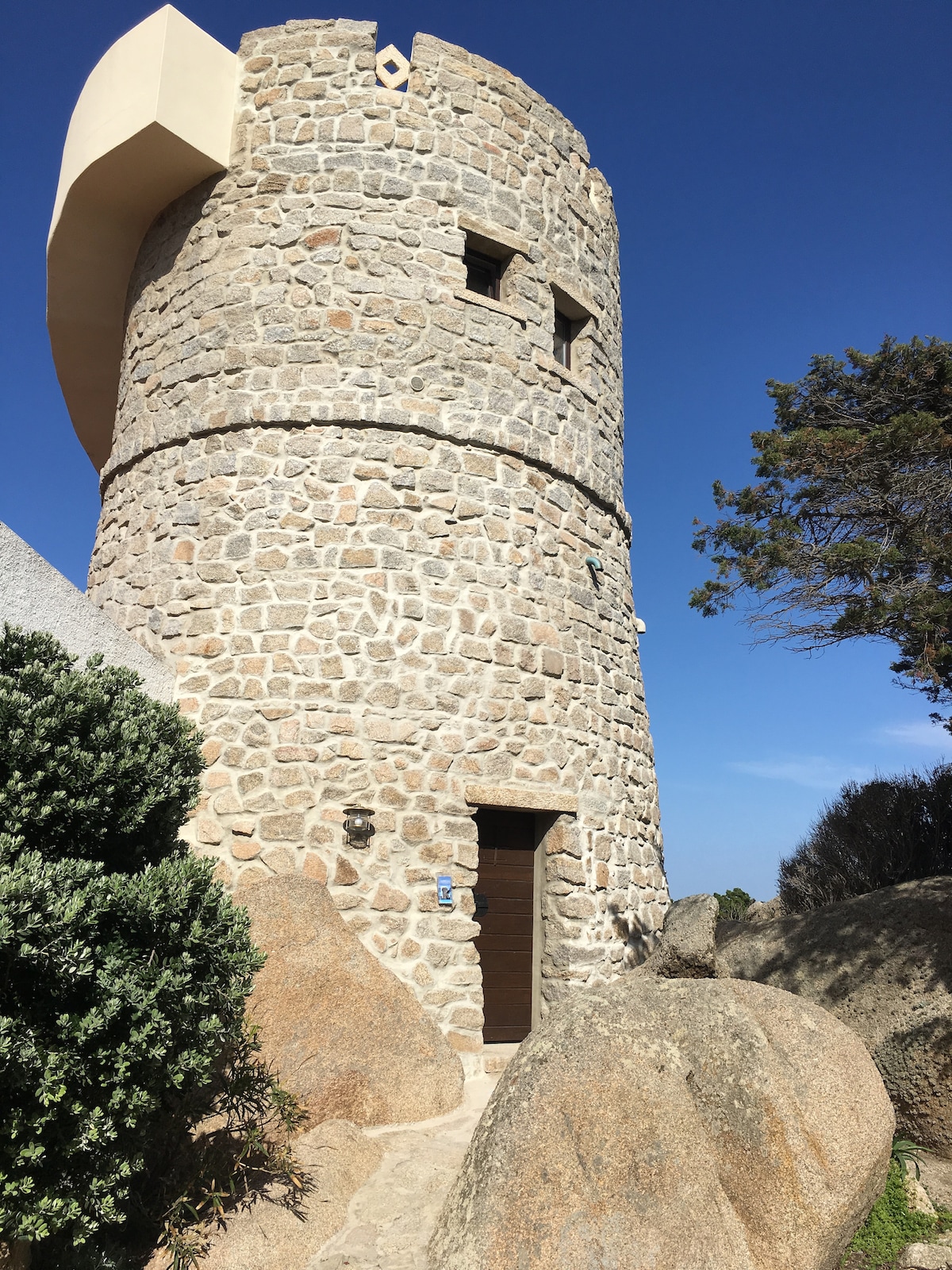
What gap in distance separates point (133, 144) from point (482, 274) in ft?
11.4

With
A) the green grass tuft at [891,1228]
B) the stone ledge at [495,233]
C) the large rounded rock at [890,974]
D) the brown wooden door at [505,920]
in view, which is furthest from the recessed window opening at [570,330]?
the green grass tuft at [891,1228]

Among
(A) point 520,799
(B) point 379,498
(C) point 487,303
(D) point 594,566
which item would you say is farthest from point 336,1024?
(C) point 487,303

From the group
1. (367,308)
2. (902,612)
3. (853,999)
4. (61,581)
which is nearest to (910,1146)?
(853,999)

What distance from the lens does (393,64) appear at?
8969 millimetres

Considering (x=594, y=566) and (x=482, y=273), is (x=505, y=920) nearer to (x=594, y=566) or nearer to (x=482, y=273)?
(x=594, y=566)

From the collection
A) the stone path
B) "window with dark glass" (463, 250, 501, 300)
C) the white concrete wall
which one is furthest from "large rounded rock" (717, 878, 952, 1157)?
"window with dark glass" (463, 250, 501, 300)

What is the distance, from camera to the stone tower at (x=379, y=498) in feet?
24.9

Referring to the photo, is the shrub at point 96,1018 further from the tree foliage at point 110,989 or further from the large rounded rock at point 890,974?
the large rounded rock at point 890,974

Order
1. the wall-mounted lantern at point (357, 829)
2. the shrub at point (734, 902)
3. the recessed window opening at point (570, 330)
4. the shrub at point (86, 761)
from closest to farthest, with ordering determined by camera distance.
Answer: the shrub at point (86, 761) < the wall-mounted lantern at point (357, 829) < the recessed window opening at point (570, 330) < the shrub at point (734, 902)

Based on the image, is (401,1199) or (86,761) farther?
(401,1199)

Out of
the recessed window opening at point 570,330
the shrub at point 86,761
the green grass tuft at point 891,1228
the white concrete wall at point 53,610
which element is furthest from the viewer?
the recessed window opening at point 570,330

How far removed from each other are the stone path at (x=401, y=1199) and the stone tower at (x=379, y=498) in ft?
4.60

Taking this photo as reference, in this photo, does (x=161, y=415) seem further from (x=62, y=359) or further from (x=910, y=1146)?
(x=910, y=1146)

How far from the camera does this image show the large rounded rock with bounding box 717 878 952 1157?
19.2ft
